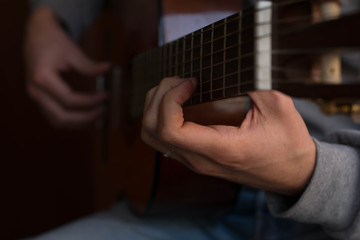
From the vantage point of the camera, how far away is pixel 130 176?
0.58 meters

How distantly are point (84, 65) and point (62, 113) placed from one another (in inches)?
4.1

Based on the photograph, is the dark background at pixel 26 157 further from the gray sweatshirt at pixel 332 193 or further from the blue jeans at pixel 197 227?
the gray sweatshirt at pixel 332 193

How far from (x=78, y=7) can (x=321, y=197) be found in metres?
0.62

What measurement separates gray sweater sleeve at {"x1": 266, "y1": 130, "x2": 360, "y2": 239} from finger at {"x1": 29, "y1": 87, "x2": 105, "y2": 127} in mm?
457

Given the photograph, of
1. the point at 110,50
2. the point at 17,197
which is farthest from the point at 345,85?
the point at 17,197

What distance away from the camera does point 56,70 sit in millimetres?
773

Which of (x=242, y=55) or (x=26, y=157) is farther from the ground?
(x=242, y=55)

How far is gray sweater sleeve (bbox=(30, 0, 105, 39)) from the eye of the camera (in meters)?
0.81

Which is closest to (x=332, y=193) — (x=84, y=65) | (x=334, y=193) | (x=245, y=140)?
(x=334, y=193)

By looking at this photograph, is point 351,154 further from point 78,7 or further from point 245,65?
point 78,7

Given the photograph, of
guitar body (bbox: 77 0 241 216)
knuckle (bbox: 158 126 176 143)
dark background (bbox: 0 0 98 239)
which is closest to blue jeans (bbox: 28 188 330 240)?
guitar body (bbox: 77 0 241 216)

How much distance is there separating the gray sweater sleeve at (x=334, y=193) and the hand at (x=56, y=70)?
446 millimetres

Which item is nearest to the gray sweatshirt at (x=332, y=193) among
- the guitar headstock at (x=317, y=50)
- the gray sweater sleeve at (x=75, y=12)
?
the guitar headstock at (x=317, y=50)

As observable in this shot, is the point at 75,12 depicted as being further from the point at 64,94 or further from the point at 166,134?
the point at 166,134
